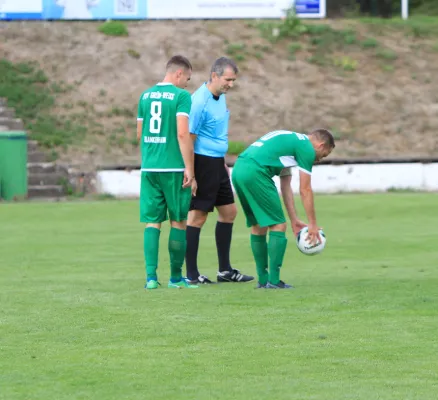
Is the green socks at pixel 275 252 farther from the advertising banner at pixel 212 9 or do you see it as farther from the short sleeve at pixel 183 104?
the advertising banner at pixel 212 9

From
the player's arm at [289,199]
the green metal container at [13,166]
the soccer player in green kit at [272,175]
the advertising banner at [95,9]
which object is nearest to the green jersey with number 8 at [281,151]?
the soccer player in green kit at [272,175]

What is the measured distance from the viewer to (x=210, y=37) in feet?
121

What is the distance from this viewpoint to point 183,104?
9891 millimetres

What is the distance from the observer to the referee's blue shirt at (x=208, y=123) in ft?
34.6

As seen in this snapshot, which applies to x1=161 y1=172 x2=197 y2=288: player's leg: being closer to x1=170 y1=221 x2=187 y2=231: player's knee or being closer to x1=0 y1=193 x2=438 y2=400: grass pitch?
x1=170 y1=221 x2=187 y2=231: player's knee

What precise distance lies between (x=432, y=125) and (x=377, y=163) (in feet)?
24.0

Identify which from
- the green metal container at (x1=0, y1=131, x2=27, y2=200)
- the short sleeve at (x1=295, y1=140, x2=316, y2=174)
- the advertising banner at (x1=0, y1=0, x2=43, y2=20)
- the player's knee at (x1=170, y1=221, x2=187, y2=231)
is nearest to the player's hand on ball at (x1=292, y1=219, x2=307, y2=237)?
the short sleeve at (x1=295, y1=140, x2=316, y2=174)

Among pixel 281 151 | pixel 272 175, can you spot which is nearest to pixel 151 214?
pixel 272 175

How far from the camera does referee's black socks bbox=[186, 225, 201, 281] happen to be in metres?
10.6

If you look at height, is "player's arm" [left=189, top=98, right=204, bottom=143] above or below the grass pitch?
above

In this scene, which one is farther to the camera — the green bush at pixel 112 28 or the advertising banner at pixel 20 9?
the green bush at pixel 112 28

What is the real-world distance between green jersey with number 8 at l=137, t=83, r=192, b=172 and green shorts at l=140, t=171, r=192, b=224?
0.07 metres

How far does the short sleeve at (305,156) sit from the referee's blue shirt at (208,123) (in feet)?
3.68

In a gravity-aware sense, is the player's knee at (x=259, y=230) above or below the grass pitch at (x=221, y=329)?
above
